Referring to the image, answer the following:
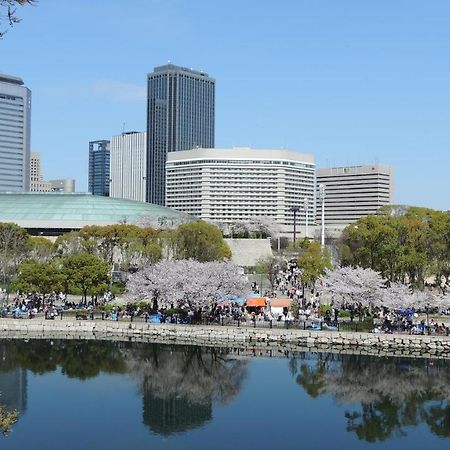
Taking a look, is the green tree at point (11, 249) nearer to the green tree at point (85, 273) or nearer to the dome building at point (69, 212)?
the green tree at point (85, 273)

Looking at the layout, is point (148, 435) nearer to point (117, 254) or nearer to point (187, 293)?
point (187, 293)

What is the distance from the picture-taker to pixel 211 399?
119 feet

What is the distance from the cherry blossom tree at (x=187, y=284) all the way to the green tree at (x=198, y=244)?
16.2 metres

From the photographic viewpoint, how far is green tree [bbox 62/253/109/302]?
193 ft

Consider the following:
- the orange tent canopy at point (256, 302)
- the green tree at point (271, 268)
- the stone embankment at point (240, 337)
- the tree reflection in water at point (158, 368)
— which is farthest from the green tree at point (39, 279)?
the green tree at point (271, 268)

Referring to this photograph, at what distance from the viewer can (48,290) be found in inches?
2333

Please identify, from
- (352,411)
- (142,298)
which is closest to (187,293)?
(142,298)

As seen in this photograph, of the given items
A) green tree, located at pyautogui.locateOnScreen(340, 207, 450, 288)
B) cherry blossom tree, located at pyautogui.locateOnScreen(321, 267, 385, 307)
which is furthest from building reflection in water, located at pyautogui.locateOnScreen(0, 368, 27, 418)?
green tree, located at pyautogui.locateOnScreen(340, 207, 450, 288)

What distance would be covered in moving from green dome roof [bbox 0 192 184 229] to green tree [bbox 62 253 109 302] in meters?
42.9

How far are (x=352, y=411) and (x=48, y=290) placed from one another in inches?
1252

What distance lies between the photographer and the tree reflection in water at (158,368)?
34.0m

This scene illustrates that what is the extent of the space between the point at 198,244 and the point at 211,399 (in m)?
42.5

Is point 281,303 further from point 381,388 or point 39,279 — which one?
point 381,388

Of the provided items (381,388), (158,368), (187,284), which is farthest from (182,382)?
(187,284)
